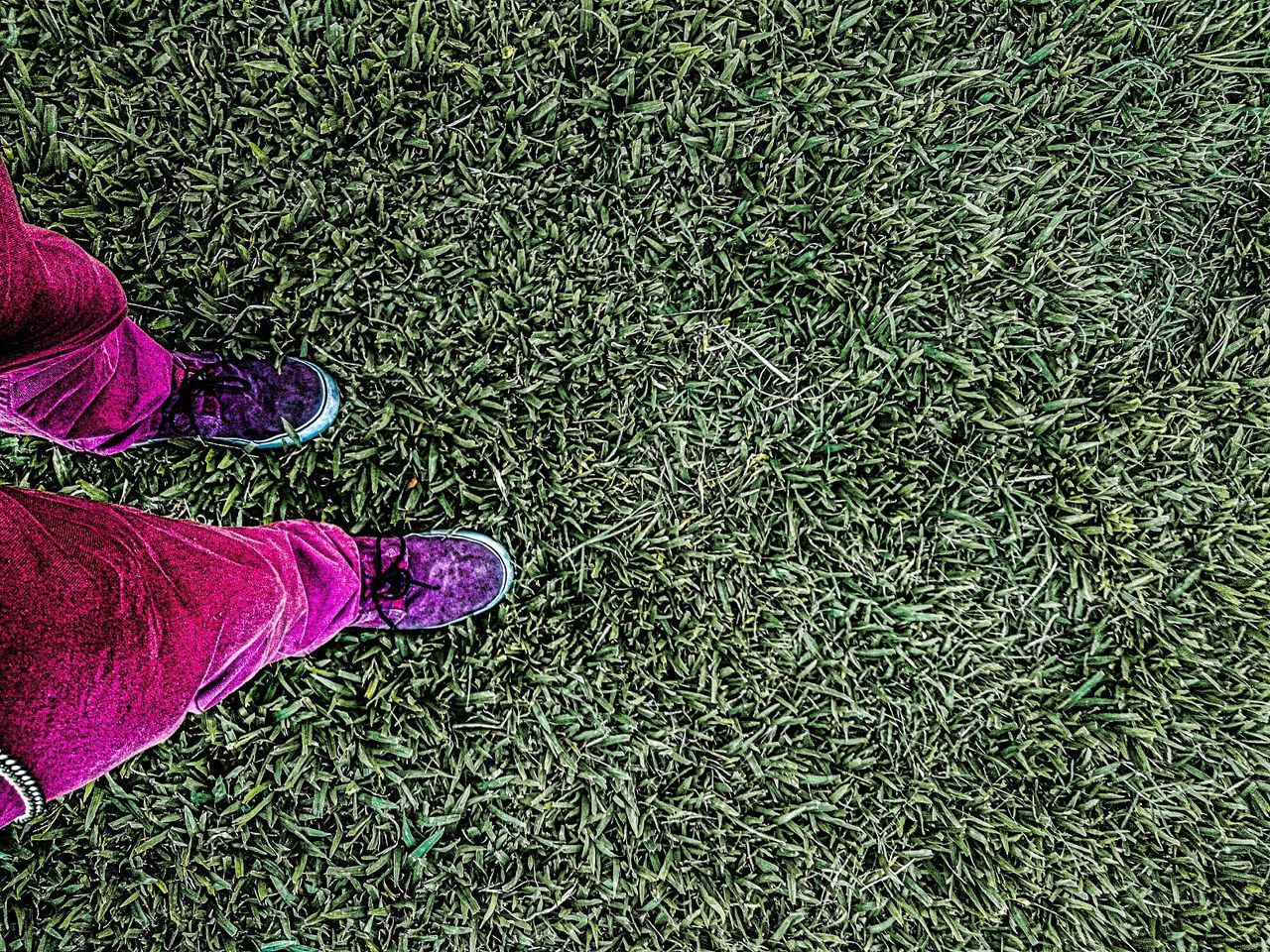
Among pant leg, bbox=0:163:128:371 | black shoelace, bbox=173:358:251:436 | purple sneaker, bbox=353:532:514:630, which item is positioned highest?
pant leg, bbox=0:163:128:371

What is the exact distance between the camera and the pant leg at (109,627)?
3.59 feet

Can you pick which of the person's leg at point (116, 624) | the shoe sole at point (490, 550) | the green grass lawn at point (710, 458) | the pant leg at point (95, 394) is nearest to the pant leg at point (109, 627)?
the person's leg at point (116, 624)

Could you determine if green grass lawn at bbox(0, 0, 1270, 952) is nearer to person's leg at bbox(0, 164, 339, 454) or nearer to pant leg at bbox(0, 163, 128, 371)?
person's leg at bbox(0, 164, 339, 454)

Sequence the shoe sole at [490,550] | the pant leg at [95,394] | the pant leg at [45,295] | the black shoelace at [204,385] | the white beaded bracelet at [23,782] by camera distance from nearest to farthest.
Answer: the white beaded bracelet at [23,782] < the pant leg at [45,295] < the pant leg at [95,394] < the black shoelace at [204,385] < the shoe sole at [490,550]

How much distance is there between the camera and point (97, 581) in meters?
1.21

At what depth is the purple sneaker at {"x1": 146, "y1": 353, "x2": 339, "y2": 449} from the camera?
2.12 metres

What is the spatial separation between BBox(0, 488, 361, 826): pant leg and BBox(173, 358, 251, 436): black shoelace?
2.10 feet

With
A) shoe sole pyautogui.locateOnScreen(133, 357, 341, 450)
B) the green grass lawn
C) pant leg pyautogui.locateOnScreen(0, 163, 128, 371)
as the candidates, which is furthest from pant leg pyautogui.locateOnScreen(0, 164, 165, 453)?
the green grass lawn

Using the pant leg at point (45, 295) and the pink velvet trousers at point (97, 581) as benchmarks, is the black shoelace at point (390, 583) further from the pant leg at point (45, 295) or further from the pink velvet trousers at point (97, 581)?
the pant leg at point (45, 295)

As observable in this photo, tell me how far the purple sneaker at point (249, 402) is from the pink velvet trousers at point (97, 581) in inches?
6.3

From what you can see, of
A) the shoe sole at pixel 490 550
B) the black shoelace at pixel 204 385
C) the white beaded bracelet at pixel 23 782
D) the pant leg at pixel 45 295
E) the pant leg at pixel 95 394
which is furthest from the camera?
the shoe sole at pixel 490 550

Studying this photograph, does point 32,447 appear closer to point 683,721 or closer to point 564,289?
point 564,289

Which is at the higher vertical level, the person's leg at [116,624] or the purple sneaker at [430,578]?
the person's leg at [116,624]

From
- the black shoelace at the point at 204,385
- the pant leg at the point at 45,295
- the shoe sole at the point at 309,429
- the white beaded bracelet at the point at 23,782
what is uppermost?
the pant leg at the point at 45,295
